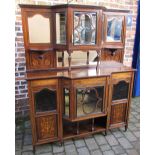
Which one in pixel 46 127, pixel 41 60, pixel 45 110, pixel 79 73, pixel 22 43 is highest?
pixel 22 43

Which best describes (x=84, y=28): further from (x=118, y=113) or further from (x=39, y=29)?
(x=118, y=113)

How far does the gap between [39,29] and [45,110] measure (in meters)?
0.91

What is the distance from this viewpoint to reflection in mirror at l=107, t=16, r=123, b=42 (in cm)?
213

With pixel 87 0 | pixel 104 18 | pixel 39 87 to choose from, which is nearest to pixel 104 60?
pixel 104 18

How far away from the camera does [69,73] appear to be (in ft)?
6.16

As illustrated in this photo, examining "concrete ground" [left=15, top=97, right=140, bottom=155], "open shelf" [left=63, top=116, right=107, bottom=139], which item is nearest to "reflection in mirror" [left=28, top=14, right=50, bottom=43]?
"open shelf" [left=63, top=116, right=107, bottom=139]

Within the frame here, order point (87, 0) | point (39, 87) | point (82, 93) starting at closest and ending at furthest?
point (39, 87)
point (82, 93)
point (87, 0)

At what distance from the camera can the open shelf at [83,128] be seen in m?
2.07

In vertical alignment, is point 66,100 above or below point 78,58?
below

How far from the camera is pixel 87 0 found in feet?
7.55

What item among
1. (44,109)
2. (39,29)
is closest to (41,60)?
(39,29)
